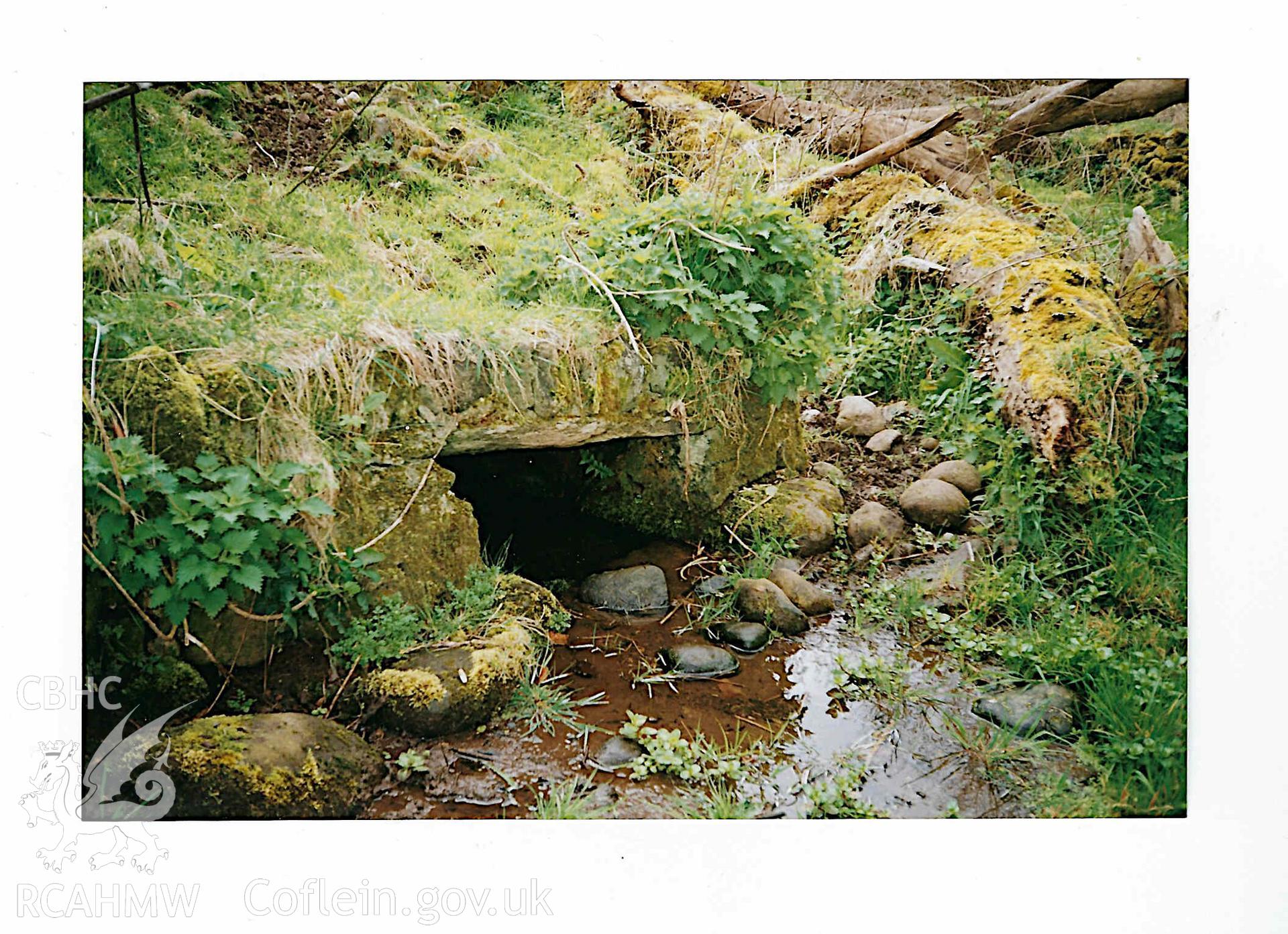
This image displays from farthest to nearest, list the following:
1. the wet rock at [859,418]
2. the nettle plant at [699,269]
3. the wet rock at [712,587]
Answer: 1. the wet rock at [859,418]
2. the wet rock at [712,587]
3. the nettle plant at [699,269]

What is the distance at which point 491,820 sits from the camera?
189 cm

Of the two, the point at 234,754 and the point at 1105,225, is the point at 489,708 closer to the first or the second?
the point at 234,754

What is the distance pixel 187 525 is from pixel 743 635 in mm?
1461

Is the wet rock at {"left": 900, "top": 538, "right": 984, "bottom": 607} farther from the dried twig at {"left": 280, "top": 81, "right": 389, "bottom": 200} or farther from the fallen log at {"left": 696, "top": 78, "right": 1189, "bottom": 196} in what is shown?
the dried twig at {"left": 280, "top": 81, "right": 389, "bottom": 200}

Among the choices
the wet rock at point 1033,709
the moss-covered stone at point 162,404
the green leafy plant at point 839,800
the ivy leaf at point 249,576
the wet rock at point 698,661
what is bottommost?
the green leafy plant at point 839,800

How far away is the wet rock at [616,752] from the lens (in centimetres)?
199

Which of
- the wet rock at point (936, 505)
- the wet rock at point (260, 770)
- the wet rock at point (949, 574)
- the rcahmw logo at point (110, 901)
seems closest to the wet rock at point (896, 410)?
the wet rock at point (936, 505)

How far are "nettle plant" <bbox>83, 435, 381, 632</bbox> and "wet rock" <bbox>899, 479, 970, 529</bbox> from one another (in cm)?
182

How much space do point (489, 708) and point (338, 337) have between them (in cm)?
101

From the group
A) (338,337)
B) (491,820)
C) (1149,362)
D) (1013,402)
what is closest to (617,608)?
(491,820)

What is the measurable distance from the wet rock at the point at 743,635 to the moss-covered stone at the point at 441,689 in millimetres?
621

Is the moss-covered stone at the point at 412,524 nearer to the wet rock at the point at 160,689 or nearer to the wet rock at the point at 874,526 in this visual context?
the wet rock at the point at 160,689

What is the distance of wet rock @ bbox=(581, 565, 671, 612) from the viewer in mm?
2461

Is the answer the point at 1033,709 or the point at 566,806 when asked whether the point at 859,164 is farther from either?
the point at 566,806
